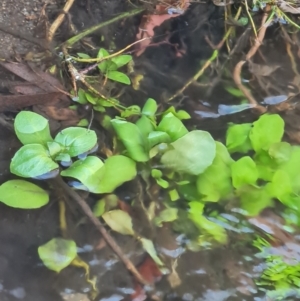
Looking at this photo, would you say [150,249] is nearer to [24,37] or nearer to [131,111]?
[131,111]

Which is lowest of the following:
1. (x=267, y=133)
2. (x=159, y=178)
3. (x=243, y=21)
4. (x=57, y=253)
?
(x=57, y=253)

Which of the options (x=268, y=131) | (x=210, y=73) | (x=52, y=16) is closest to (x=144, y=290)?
(x=268, y=131)

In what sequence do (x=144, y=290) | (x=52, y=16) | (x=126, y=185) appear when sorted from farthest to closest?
(x=52, y=16), (x=126, y=185), (x=144, y=290)

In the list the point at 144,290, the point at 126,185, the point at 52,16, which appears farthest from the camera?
the point at 52,16

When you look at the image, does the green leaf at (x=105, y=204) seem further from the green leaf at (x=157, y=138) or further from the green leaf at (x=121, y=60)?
the green leaf at (x=121, y=60)

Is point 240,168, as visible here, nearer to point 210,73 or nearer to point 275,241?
point 275,241

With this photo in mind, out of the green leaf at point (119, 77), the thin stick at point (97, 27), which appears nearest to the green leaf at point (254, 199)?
the green leaf at point (119, 77)

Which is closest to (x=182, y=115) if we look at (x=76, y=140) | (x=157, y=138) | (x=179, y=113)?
(x=179, y=113)

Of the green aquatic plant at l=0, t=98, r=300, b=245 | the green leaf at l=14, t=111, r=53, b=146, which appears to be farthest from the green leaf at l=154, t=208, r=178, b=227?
the green leaf at l=14, t=111, r=53, b=146
